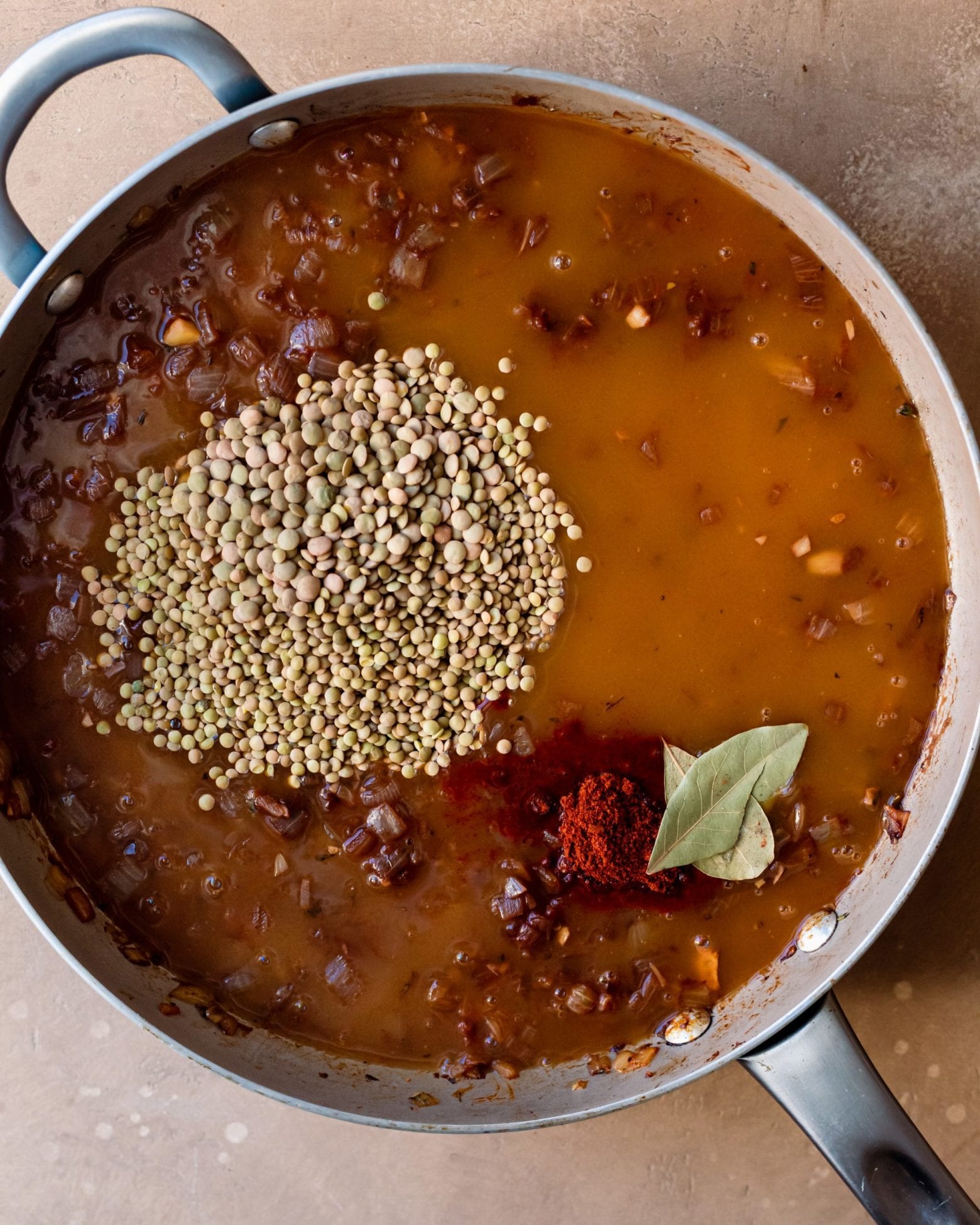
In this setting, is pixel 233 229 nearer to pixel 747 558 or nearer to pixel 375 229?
pixel 375 229

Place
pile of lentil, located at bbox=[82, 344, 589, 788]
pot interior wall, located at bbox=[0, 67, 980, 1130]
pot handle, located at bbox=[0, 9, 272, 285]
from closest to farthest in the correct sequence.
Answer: pot handle, located at bbox=[0, 9, 272, 285] → pot interior wall, located at bbox=[0, 67, 980, 1130] → pile of lentil, located at bbox=[82, 344, 589, 788]

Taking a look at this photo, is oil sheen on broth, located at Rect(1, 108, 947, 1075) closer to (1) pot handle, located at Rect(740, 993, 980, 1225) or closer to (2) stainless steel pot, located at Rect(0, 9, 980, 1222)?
(2) stainless steel pot, located at Rect(0, 9, 980, 1222)

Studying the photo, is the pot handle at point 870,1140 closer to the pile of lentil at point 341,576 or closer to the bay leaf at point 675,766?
the bay leaf at point 675,766

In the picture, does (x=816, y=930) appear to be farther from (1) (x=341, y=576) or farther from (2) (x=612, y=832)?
(1) (x=341, y=576)

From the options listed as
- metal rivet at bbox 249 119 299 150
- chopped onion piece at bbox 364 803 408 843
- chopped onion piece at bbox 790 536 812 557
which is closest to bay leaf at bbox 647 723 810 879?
chopped onion piece at bbox 790 536 812 557

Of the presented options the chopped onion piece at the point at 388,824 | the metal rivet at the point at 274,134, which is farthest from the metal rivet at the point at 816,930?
the metal rivet at the point at 274,134

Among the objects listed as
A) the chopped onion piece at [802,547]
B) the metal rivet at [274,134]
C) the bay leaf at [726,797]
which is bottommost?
the bay leaf at [726,797]

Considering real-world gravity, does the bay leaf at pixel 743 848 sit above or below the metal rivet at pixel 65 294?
below

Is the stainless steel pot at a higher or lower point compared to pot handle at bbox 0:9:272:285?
lower

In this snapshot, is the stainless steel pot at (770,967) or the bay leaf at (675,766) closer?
the stainless steel pot at (770,967)
